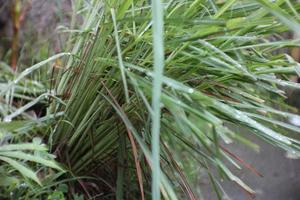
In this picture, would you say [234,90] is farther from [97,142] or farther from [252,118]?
[97,142]

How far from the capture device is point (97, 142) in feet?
4.37

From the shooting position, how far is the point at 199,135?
98cm

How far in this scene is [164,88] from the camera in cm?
108

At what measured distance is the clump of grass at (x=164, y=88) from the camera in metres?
1.08

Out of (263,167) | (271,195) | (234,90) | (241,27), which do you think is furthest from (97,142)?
(263,167)

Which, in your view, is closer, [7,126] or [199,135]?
[199,135]

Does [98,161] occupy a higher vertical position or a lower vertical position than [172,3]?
lower

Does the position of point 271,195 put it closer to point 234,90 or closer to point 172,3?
point 234,90

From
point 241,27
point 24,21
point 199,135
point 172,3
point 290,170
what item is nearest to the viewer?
point 199,135

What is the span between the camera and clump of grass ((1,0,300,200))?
42.7 inches

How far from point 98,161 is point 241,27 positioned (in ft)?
1.80

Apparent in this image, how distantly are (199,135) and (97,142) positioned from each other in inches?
17.2

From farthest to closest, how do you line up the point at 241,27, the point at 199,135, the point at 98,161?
the point at 98,161 < the point at 241,27 < the point at 199,135

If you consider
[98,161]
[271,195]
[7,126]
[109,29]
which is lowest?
[271,195]
